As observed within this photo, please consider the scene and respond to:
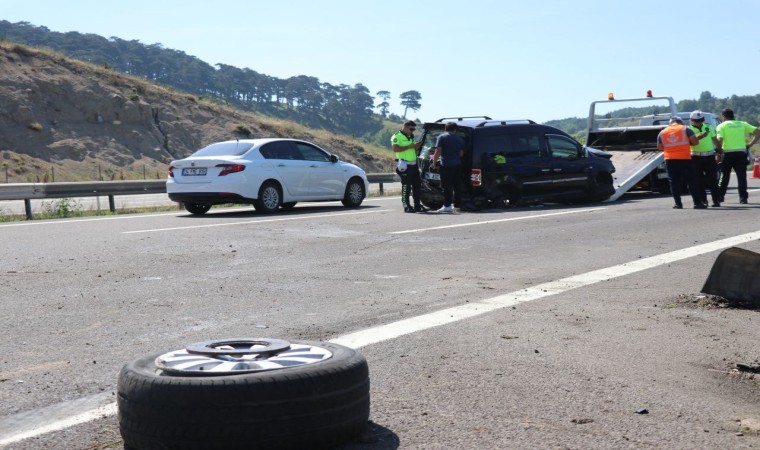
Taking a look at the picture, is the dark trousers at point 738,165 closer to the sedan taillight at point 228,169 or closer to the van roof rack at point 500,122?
the van roof rack at point 500,122

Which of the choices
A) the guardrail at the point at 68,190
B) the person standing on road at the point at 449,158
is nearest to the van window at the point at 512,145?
the person standing on road at the point at 449,158

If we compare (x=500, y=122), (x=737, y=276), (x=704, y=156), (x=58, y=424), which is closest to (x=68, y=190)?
(x=500, y=122)

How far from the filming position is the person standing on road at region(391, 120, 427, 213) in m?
18.8

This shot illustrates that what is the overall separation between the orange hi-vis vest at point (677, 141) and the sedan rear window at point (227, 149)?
7948 millimetres

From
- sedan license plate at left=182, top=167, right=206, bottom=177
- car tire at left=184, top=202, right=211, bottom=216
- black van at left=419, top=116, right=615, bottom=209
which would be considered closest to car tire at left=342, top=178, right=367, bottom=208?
black van at left=419, top=116, right=615, bottom=209

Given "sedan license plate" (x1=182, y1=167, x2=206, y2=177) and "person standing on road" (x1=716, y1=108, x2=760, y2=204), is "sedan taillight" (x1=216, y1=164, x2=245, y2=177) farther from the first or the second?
"person standing on road" (x1=716, y1=108, x2=760, y2=204)

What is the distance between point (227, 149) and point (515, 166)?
567cm

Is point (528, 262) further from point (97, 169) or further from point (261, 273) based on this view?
point (97, 169)

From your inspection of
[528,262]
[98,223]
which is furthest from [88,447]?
[98,223]

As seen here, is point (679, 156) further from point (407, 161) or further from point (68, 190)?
point (68, 190)

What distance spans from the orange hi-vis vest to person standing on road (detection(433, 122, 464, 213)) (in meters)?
3.82

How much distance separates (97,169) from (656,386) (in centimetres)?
5105

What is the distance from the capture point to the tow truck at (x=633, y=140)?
70.6 feet

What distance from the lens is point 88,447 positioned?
4.01 meters
